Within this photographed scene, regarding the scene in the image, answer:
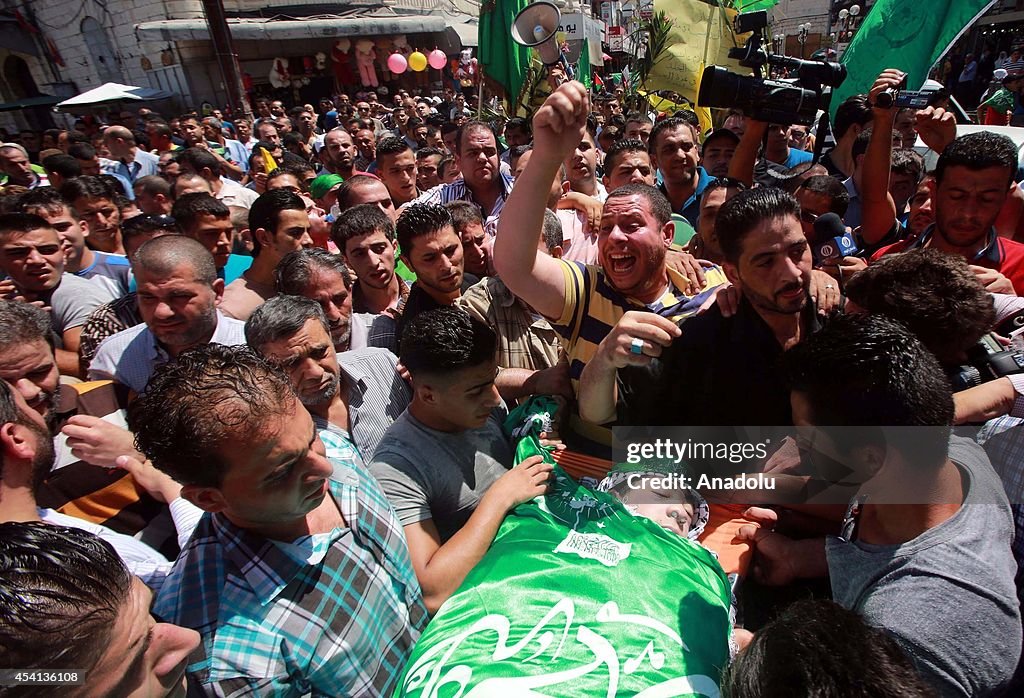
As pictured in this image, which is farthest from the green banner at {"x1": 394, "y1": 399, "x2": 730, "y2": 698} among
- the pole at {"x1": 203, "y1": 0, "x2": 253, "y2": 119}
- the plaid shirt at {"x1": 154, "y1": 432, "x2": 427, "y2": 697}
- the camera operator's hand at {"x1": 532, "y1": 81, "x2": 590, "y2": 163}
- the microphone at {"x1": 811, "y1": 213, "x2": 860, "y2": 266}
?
the pole at {"x1": 203, "y1": 0, "x2": 253, "y2": 119}

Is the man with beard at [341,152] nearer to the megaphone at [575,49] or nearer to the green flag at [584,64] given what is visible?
the megaphone at [575,49]

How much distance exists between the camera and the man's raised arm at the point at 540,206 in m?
1.64

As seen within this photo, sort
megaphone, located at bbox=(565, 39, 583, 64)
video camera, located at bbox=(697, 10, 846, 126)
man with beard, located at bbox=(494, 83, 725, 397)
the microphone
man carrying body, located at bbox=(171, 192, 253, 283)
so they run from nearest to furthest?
man with beard, located at bbox=(494, 83, 725, 397), the microphone, video camera, located at bbox=(697, 10, 846, 126), man carrying body, located at bbox=(171, 192, 253, 283), megaphone, located at bbox=(565, 39, 583, 64)

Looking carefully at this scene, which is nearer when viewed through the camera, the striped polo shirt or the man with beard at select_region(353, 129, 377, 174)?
the striped polo shirt

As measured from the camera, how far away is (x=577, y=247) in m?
3.52

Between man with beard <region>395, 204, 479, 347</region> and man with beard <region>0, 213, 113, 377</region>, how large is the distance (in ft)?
6.18

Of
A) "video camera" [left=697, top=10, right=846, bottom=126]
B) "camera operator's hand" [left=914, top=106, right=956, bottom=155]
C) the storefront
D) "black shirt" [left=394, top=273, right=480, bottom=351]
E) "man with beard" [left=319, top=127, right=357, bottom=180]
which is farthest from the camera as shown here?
the storefront

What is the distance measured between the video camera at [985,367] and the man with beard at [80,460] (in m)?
2.46

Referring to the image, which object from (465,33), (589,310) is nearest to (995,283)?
(589,310)

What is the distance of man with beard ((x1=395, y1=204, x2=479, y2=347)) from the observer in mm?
2889

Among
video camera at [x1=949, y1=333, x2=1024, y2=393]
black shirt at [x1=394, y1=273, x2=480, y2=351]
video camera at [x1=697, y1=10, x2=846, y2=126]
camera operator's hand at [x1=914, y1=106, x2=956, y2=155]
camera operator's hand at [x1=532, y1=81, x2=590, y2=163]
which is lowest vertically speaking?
black shirt at [x1=394, y1=273, x2=480, y2=351]

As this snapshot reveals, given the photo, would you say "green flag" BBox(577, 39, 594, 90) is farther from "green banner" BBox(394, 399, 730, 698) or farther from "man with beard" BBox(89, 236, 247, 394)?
"green banner" BBox(394, 399, 730, 698)

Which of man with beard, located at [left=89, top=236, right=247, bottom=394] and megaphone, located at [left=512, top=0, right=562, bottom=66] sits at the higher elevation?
megaphone, located at [left=512, top=0, right=562, bottom=66]

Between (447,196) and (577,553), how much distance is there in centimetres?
378
